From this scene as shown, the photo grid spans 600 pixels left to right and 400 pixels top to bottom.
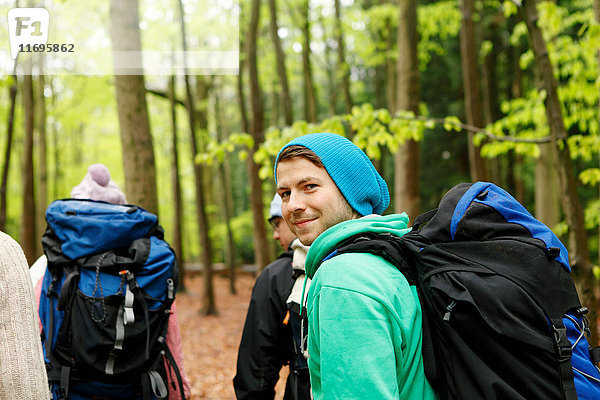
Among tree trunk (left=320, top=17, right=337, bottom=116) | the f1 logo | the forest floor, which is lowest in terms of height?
the forest floor

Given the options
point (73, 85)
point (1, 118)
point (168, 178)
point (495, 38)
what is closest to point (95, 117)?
point (73, 85)

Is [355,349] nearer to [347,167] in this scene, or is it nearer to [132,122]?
[347,167]

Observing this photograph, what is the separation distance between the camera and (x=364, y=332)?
1.25 meters

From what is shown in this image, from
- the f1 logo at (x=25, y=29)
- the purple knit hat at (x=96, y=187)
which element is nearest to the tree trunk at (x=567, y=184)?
the purple knit hat at (x=96, y=187)

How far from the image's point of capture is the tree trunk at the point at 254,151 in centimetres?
980

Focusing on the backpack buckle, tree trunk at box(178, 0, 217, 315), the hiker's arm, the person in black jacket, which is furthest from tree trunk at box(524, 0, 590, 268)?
tree trunk at box(178, 0, 217, 315)

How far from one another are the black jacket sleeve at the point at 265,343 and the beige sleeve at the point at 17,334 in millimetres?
1333

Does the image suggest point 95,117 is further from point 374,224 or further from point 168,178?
point 374,224

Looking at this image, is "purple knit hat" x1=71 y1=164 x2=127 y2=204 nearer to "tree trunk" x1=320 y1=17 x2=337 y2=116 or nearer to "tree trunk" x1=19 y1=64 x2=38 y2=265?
"tree trunk" x1=19 y1=64 x2=38 y2=265

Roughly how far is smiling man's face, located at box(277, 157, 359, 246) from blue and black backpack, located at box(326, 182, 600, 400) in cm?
21

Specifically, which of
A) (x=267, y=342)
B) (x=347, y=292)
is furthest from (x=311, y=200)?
(x=267, y=342)

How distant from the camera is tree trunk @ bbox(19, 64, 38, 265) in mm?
9812

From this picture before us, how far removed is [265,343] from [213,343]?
330 inches

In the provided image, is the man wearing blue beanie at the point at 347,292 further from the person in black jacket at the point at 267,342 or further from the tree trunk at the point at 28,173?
the tree trunk at the point at 28,173
